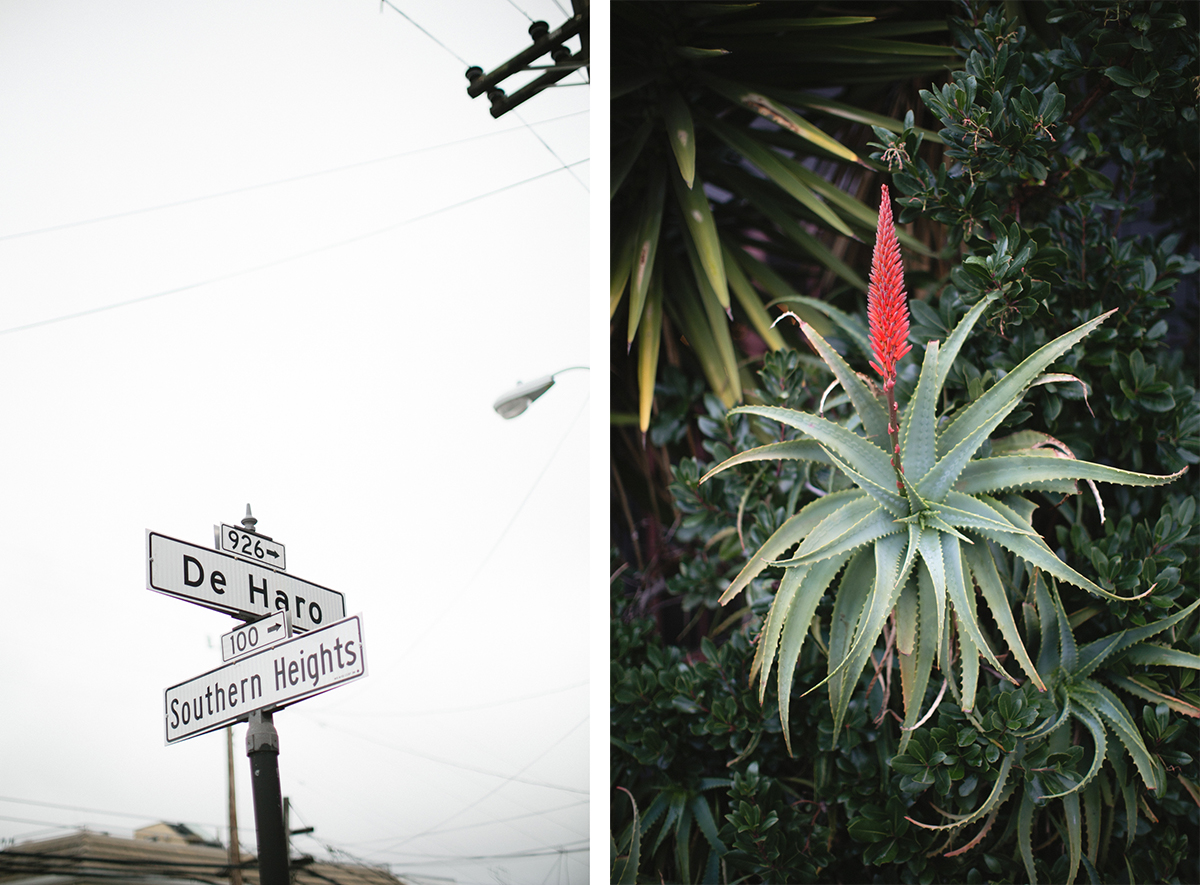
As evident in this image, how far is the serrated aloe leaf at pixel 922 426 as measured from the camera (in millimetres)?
1268

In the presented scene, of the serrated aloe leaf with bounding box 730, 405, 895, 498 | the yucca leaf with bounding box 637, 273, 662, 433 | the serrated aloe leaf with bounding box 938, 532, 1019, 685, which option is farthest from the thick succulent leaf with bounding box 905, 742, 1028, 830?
the yucca leaf with bounding box 637, 273, 662, 433

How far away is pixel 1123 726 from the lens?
1.22 m

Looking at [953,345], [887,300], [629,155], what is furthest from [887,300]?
[629,155]

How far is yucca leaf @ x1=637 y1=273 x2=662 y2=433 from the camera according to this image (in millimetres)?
1515

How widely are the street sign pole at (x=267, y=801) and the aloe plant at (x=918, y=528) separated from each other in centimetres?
75

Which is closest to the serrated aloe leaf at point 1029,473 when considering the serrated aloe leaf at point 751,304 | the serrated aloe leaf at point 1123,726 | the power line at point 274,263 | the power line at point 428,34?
the serrated aloe leaf at point 1123,726

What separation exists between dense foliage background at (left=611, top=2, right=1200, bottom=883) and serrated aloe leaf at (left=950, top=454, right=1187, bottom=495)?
14 cm

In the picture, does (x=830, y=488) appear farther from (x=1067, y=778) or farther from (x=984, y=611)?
(x=1067, y=778)

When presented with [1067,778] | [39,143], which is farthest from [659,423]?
[39,143]

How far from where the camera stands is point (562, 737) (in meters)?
1.29

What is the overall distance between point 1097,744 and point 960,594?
33 centimetres

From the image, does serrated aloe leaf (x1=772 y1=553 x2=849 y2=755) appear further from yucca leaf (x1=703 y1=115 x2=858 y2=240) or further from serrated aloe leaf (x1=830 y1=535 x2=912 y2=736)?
yucca leaf (x1=703 y1=115 x2=858 y2=240)

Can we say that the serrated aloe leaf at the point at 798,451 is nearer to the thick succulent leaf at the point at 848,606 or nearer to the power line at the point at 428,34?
the thick succulent leaf at the point at 848,606

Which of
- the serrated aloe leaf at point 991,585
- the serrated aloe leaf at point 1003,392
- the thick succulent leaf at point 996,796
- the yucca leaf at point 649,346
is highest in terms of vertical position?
the yucca leaf at point 649,346
